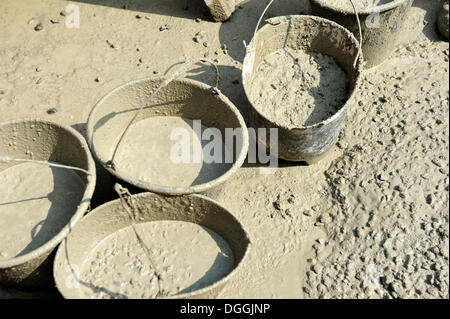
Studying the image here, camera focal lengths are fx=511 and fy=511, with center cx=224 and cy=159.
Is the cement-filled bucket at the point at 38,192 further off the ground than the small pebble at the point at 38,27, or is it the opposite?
the small pebble at the point at 38,27

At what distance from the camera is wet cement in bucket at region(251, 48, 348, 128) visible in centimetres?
427

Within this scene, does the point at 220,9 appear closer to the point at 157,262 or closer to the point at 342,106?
the point at 342,106

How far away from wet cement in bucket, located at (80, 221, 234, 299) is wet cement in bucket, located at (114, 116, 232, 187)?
0.37 metres

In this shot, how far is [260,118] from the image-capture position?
13.1 feet

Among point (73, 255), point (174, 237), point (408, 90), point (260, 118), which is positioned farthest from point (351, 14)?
point (73, 255)

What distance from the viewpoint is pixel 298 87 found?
4.43 m

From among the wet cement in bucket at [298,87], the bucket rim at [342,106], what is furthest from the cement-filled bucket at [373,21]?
the wet cement in bucket at [298,87]

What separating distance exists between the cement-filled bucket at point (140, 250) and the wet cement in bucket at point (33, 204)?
0.91 ft

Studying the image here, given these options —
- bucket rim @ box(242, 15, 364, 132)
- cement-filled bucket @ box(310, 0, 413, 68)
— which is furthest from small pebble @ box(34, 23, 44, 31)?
cement-filled bucket @ box(310, 0, 413, 68)

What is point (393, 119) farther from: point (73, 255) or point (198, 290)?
point (73, 255)

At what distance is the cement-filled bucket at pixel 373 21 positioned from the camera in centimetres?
443

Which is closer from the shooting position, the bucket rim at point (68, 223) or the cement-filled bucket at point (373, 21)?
the bucket rim at point (68, 223)

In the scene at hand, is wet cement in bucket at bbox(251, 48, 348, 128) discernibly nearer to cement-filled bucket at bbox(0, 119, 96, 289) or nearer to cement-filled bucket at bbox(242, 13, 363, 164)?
Answer: cement-filled bucket at bbox(242, 13, 363, 164)

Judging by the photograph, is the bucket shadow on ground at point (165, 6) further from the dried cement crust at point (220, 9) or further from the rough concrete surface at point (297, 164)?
the dried cement crust at point (220, 9)
